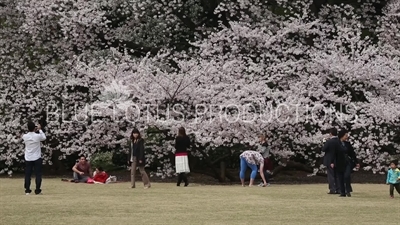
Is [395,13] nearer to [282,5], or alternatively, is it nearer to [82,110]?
[282,5]

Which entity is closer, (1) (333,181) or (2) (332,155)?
(2) (332,155)

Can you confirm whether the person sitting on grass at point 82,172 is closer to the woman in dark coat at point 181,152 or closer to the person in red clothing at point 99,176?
the person in red clothing at point 99,176

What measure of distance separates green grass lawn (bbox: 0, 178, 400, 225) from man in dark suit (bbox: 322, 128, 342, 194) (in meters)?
0.34

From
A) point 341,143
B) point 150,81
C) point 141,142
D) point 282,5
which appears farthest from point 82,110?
point 341,143

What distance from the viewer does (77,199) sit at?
16109mm

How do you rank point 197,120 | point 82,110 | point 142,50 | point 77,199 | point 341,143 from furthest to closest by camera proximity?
point 142,50 < point 82,110 < point 197,120 < point 341,143 < point 77,199

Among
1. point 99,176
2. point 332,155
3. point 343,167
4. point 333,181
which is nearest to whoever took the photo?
point 343,167

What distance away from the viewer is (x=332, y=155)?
57.6 feet

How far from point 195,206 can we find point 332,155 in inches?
159

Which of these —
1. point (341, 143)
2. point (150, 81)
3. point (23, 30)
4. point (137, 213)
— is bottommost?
point (137, 213)

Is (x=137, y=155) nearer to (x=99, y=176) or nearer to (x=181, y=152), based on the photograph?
(x=181, y=152)

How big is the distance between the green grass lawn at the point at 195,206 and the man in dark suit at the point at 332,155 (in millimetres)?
343

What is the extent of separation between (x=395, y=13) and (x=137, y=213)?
14676mm

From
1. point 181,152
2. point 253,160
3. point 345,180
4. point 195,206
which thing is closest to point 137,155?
point 181,152
